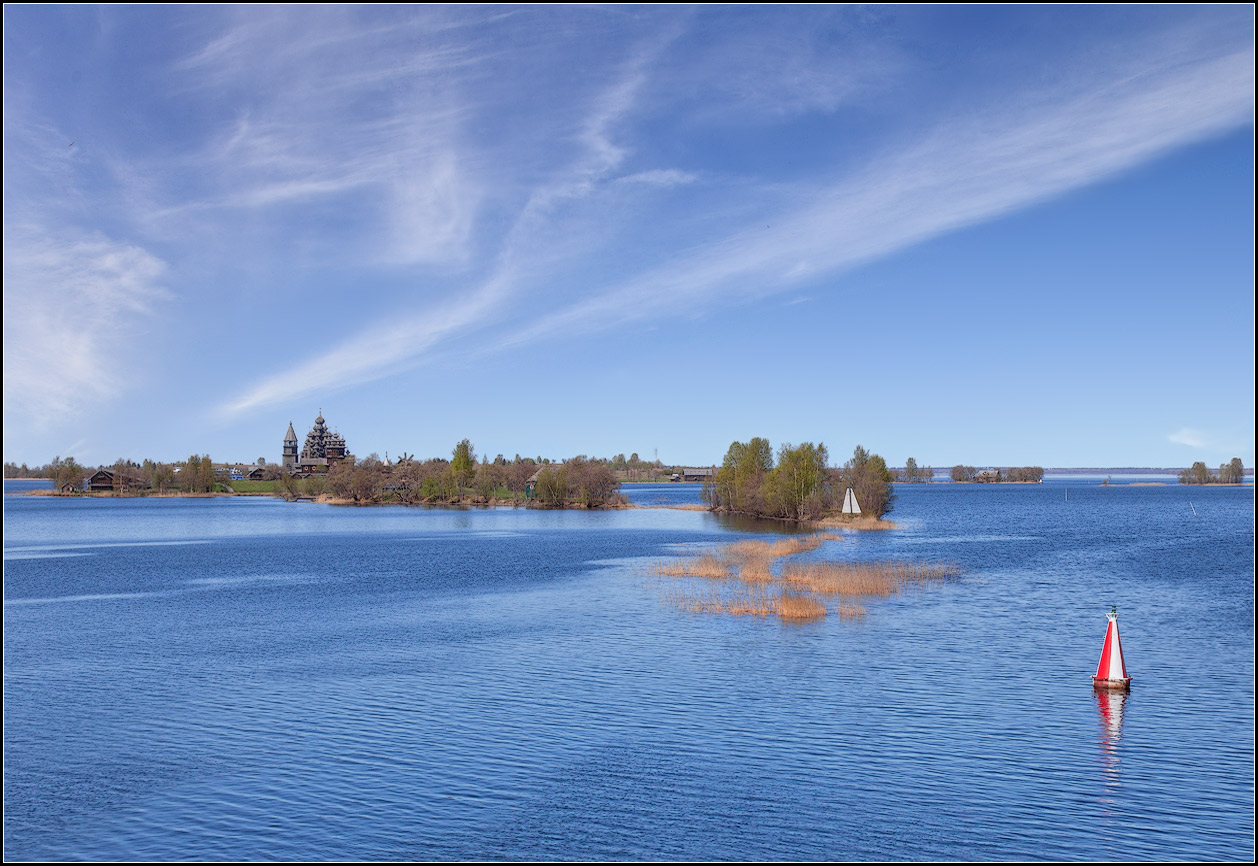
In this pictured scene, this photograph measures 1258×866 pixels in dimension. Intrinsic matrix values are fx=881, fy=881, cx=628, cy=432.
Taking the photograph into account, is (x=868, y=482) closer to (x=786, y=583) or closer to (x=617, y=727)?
(x=786, y=583)

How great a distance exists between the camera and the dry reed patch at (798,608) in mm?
44094

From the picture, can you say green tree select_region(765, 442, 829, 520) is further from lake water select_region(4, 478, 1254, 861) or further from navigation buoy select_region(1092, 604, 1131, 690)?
navigation buoy select_region(1092, 604, 1131, 690)

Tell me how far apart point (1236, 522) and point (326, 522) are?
13785cm

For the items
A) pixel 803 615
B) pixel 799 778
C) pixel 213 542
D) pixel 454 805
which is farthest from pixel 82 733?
pixel 213 542

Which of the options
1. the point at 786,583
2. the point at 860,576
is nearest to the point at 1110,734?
the point at 786,583

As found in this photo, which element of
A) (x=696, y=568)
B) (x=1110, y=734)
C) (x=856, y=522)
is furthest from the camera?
(x=856, y=522)

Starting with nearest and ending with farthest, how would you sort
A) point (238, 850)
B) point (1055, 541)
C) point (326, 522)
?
point (238, 850) → point (1055, 541) → point (326, 522)

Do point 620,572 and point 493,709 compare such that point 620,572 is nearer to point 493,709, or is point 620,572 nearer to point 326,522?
point 493,709

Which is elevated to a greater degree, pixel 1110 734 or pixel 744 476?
pixel 744 476

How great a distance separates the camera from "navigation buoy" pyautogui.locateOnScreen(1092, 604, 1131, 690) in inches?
1152

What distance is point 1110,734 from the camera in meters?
24.8

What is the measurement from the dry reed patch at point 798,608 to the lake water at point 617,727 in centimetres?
217

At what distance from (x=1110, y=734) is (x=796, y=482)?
101446 millimetres

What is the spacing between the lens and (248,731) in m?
25.9
